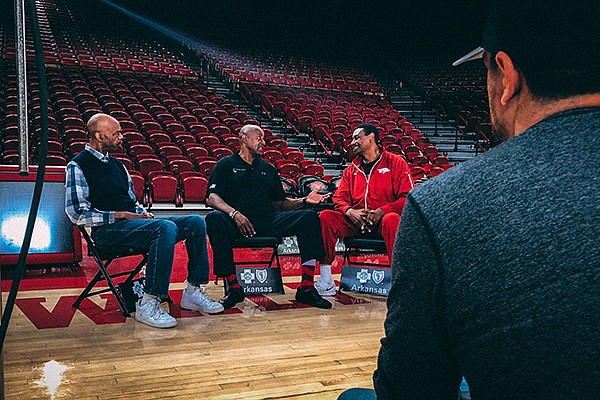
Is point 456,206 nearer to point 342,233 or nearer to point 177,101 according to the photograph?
point 342,233

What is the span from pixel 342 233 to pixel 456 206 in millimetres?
3024

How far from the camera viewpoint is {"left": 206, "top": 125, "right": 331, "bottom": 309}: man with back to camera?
130 inches

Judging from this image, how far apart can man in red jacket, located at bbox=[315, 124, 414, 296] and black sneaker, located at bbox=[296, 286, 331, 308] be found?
0.78 feet

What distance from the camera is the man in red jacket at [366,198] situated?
3543 mm

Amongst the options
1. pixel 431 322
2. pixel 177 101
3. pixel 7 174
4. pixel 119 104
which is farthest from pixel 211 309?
pixel 177 101

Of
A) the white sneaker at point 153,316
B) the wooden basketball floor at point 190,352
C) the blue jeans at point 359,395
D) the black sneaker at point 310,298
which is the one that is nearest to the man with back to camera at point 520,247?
the blue jeans at point 359,395

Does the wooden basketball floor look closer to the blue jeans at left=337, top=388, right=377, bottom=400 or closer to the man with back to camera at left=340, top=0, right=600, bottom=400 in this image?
the blue jeans at left=337, top=388, right=377, bottom=400

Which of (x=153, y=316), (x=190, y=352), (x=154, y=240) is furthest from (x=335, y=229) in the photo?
(x=190, y=352)

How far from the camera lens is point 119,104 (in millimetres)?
8938

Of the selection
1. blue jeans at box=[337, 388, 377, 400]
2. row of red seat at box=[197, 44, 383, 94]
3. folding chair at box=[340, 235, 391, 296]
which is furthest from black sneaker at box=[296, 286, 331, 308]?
row of red seat at box=[197, 44, 383, 94]

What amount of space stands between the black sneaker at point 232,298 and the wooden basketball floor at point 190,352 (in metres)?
0.06

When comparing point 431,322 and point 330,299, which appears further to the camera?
point 330,299

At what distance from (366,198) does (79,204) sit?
1916mm

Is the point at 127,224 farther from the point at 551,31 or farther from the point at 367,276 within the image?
the point at 551,31
